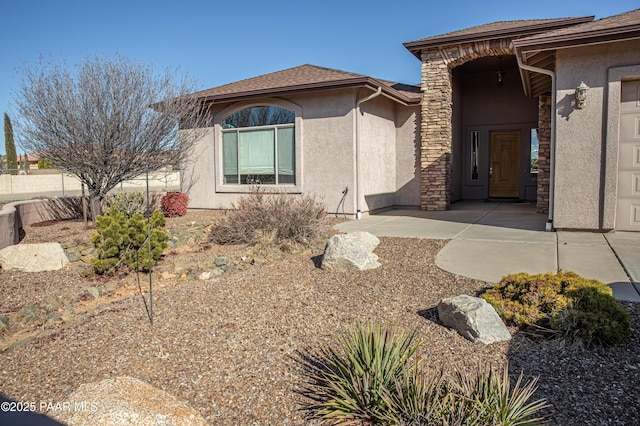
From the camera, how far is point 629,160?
8594mm

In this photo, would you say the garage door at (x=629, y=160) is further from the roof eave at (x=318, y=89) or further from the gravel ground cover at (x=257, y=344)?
the roof eave at (x=318, y=89)

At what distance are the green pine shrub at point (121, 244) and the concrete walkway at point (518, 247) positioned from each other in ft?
14.2

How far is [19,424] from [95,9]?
1201 cm

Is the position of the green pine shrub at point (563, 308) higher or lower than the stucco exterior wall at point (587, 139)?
lower

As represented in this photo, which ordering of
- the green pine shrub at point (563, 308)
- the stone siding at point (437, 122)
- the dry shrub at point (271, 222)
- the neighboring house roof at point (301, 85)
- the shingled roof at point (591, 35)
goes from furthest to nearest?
the stone siding at point (437, 122), the neighboring house roof at point (301, 85), the dry shrub at point (271, 222), the shingled roof at point (591, 35), the green pine shrub at point (563, 308)

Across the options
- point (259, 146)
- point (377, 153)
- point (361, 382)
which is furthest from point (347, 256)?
point (259, 146)

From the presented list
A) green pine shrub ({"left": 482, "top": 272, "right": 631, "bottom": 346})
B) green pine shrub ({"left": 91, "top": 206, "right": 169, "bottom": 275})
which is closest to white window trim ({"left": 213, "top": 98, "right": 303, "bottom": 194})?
green pine shrub ({"left": 91, "top": 206, "right": 169, "bottom": 275})

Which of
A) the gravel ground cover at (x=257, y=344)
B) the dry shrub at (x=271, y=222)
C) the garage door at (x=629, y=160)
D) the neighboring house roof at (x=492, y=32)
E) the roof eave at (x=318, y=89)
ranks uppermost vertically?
the neighboring house roof at (x=492, y=32)

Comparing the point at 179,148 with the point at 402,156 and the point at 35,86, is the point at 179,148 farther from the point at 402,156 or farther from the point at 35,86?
the point at 402,156

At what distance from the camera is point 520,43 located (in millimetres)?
8664

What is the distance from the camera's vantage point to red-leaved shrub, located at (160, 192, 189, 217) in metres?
13.3

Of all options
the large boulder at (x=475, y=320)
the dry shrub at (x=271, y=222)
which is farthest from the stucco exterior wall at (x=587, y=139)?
the large boulder at (x=475, y=320)

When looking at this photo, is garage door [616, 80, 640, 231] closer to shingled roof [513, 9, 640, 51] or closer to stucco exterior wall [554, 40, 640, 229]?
stucco exterior wall [554, 40, 640, 229]

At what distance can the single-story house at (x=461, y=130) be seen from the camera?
859cm
